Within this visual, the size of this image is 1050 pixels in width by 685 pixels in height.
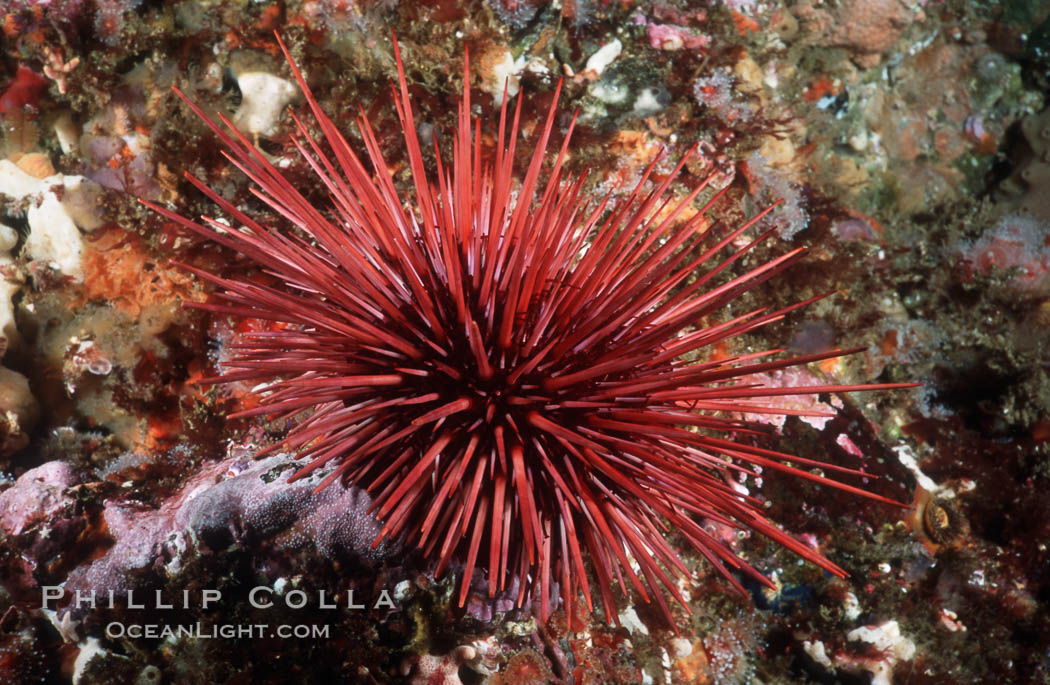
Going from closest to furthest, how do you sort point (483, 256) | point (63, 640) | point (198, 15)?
point (483, 256)
point (63, 640)
point (198, 15)

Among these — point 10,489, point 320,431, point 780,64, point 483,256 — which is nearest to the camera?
point 320,431

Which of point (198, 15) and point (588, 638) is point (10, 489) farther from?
point (588, 638)

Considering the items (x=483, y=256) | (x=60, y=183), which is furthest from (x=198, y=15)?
(x=483, y=256)

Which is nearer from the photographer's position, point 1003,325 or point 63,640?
point 63,640

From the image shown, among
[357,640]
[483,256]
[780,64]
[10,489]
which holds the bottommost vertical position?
[357,640]

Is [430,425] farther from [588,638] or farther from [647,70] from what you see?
[647,70]

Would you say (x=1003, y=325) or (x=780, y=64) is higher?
(x=780, y=64)
